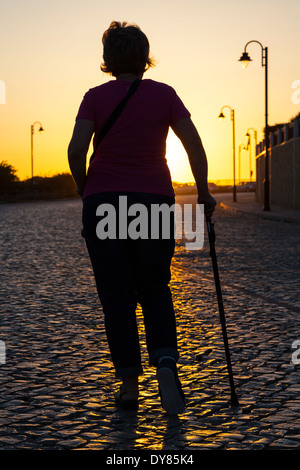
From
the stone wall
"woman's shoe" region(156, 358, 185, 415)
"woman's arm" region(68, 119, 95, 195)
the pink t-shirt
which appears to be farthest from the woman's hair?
the stone wall

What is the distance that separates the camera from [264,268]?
1148cm

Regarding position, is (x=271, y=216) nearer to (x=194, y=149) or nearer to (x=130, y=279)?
(x=194, y=149)

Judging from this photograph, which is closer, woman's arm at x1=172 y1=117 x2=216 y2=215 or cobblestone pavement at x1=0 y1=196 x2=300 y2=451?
cobblestone pavement at x1=0 y1=196 x2=300 y2=451

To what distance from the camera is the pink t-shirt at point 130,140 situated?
4117 mm

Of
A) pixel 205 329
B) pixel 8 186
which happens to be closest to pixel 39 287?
pixel 205 329

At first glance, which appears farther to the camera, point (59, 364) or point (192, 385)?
point (59, 364)

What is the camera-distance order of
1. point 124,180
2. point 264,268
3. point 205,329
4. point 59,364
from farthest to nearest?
1. point 264,268
2. point 205,329
3. point 59,364
4. point 124,180

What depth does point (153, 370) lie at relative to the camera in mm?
5230

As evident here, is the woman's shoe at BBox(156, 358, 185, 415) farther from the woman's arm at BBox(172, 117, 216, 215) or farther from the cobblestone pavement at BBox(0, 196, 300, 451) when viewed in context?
the woman's arm at BBox(172, 117, 216, 215)

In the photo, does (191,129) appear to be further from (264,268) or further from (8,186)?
(8,186)

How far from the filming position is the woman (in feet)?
13.5

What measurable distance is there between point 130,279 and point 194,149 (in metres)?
0.79

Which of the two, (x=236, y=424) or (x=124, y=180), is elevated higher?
(x=124, y=180)

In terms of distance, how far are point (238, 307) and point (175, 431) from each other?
13.3 feet
